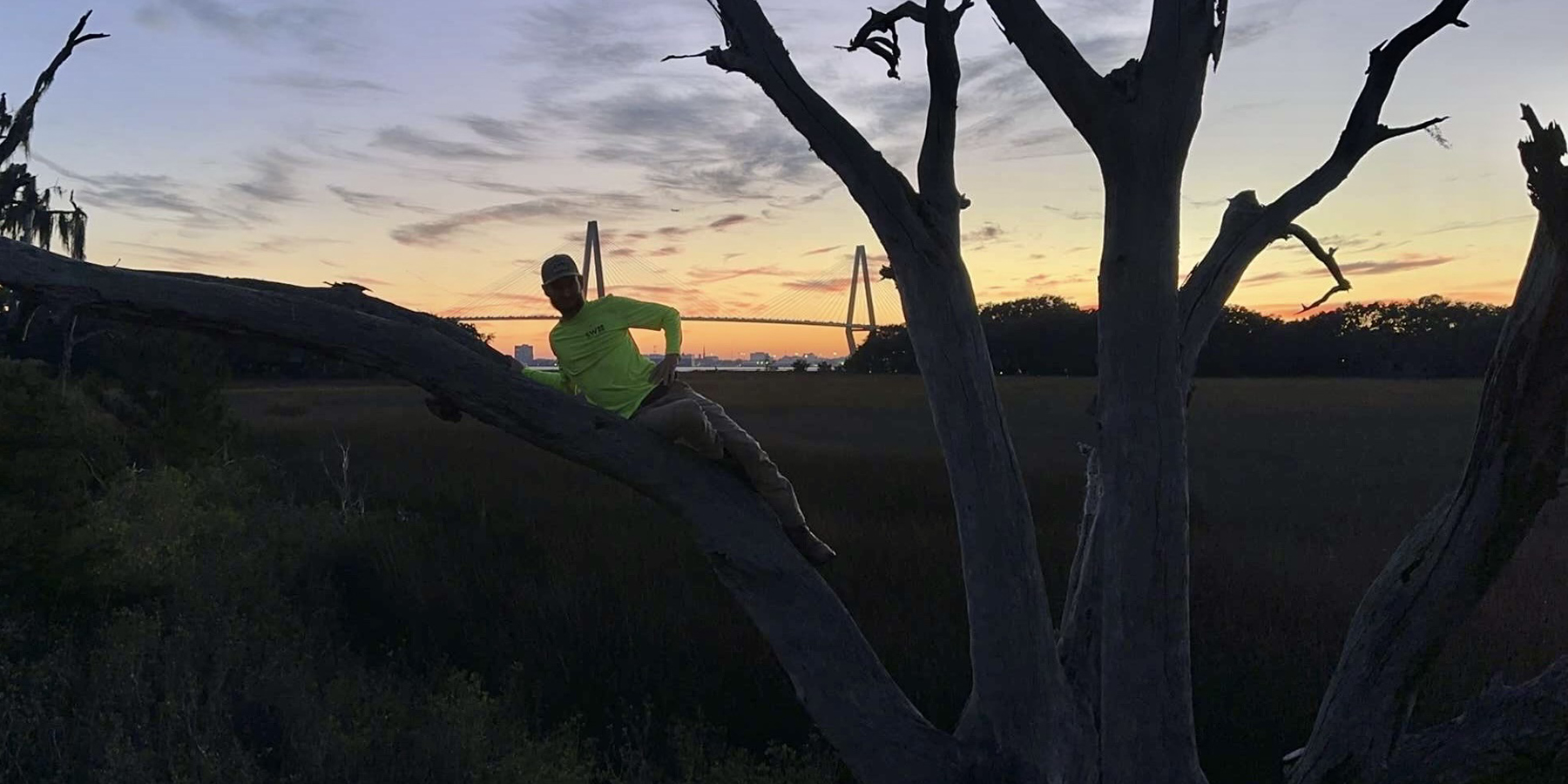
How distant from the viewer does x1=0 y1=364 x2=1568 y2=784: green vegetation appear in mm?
5562

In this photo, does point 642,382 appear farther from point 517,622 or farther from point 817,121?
point 517,622

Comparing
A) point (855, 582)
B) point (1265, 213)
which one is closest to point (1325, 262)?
point (1265, 213)

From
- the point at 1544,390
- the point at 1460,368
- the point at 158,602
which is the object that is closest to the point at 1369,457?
the point at 1544,390

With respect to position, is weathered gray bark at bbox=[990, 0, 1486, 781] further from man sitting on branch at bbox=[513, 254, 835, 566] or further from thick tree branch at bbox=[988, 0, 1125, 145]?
man sitting on branch at bbox=[513, 254, 835, 566]

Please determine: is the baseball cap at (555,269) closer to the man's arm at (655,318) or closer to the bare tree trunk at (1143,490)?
the man's arm at (655,318)

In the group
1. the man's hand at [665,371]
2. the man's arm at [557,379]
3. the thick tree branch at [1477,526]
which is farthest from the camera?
the man's arm at [557,379]

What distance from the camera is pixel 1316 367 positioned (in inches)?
1852

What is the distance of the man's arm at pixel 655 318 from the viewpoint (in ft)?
12.7

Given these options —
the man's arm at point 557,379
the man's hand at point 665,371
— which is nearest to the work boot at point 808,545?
the man's hand at point 665,371

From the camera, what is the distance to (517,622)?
7.66 metres

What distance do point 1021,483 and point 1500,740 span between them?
155cm

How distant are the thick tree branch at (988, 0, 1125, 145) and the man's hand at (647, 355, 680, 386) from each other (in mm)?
1666

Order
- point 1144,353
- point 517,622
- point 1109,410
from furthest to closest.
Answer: point 517,622 → point 1109,410 → point 1144,353

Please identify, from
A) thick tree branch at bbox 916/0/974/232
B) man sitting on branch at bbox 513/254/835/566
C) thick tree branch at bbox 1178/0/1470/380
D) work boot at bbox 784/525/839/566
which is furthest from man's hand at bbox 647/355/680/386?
thick tree branch at bbox 1178/0/1470/380
